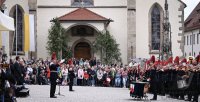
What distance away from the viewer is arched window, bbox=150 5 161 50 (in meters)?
56.6

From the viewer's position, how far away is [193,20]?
8150 centimetres

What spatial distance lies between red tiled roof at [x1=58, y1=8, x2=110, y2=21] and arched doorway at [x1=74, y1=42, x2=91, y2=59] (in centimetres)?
328

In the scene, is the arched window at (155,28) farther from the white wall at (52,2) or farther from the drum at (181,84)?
the drum at (181,84)

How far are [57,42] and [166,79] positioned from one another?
955 inches

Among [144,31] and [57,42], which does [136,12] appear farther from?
[57,42]

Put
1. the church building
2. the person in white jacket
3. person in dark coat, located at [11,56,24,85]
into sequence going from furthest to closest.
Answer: the church building → the person in white jacket → person in dark coat, located at [11,56,24,85]

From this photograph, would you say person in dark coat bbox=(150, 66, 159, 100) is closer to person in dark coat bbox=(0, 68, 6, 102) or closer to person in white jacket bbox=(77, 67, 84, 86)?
person in dark coat bbox=(0, 68, 6, 102)

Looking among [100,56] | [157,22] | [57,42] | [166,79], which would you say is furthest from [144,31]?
[166,79]

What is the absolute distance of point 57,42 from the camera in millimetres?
52500

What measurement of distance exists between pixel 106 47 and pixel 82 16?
3.69 meters

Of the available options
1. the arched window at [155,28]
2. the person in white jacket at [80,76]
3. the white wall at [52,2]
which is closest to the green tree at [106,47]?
the arched window at [155,28]

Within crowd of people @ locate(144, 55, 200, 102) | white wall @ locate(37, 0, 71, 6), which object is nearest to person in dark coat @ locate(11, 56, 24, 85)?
crowd of people @ locate(144, 55, 200, 102)

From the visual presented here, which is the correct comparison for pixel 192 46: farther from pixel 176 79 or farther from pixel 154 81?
pixel 154 81

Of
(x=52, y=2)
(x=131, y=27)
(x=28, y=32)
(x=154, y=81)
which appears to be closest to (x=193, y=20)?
(x=131, y=27)
